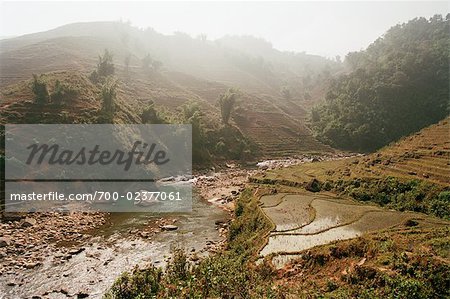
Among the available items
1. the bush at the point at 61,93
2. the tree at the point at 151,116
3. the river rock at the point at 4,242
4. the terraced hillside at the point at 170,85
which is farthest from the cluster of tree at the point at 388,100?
the river rock at the point at 4,242

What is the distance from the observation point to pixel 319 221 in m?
23.6

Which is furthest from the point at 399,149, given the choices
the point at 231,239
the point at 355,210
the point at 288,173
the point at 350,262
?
the point at 350,262

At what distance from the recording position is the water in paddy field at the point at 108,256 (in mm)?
17953

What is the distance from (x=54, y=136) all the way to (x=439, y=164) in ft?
139

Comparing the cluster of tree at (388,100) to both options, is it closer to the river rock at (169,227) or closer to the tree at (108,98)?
the tree at (108,98)

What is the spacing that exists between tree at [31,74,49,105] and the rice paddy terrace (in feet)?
111

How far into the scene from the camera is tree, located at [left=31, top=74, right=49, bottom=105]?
43438 millimetres

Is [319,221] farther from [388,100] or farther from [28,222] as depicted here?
[388,100]

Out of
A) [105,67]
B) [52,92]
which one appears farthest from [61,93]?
[105,67]

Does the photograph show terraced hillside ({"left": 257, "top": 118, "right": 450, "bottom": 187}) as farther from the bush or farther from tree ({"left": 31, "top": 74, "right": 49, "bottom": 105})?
tree ({"left": 31, "top": 74, "right": 49, "bottom": 105})

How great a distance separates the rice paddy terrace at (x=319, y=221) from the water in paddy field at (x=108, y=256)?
218 inches

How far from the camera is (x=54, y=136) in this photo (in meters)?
39.5

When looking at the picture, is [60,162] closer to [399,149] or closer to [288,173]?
[288,173]

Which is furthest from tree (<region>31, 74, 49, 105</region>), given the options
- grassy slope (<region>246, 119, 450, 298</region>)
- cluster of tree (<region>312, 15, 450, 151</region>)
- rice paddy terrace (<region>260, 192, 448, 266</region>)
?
cluster of tree (<region>312, 15, 450, 151</region>)
